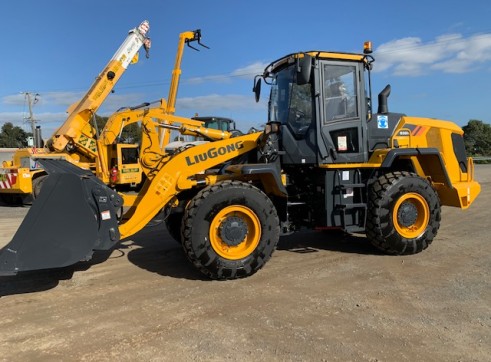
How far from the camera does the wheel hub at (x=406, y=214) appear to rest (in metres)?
6.34

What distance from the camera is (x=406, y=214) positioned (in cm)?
637

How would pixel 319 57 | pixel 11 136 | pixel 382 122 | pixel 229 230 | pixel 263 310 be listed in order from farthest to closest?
1. pixel 11 136
2. pixel 382 122
3. pixel 319 57
4. pixel 229 230
5. pixel 263 310

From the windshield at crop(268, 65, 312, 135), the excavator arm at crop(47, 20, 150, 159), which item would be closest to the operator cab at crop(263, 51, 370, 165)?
the windshield at crop(268, 65, 312, 135)

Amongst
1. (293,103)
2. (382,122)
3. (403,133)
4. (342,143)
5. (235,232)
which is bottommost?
(235,232)

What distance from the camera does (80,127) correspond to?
1179 centimetres

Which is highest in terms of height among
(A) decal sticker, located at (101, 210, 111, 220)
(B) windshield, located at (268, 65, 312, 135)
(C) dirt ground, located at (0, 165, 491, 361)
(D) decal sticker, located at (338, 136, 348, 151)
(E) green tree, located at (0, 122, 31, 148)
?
(E) green tree, located at (0, 122, 31, 148)

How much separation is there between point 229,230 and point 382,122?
9.85ft

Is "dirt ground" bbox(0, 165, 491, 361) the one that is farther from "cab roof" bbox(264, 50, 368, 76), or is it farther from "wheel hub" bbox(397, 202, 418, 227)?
"cab roof" bbox(264, 50, 368, 76)

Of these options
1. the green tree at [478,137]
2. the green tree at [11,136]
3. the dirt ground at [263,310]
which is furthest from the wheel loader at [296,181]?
the green tree at [11,136]

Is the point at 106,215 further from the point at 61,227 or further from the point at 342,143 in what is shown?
the point at 342,143

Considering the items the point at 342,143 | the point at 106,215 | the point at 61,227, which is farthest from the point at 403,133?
the point at 61,227

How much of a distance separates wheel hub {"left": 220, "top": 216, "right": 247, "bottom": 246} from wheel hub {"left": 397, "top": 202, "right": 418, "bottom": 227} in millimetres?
2409

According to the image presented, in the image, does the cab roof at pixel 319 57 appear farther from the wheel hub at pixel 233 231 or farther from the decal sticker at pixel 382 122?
the wheel hub at pixel 233 231

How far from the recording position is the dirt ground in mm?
3572
